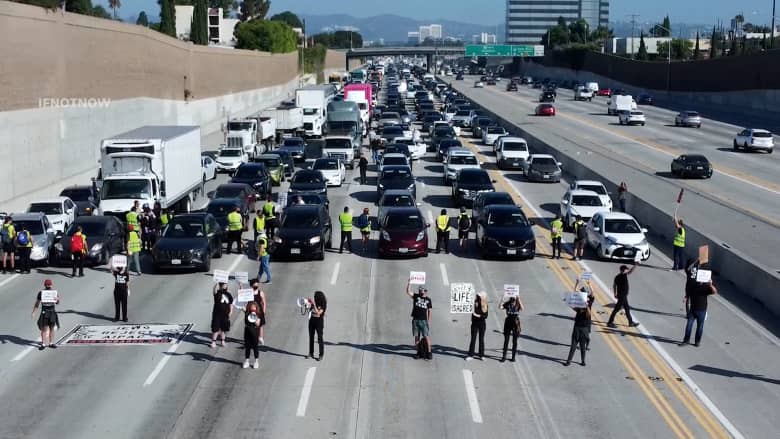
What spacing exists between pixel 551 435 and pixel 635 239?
1530cm

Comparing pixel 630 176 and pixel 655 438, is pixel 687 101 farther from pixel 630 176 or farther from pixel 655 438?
pixel 655 438

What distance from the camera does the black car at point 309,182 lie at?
39.9 m

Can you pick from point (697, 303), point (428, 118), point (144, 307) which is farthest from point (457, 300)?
point (428, 118)

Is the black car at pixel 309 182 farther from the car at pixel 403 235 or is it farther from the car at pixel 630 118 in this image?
the car at pixel 630 118

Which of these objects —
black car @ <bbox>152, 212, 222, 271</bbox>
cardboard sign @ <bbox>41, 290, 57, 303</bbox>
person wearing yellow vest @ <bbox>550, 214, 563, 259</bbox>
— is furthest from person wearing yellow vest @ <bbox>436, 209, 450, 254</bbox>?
cardboard sign @ <bbox>41, 290, 57, 303</bbox>

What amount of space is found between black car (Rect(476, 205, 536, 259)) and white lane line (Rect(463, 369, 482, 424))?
11.1 m

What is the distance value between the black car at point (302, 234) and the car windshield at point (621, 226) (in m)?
8.30

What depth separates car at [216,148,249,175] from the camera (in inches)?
2093

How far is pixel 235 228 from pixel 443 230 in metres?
6.15

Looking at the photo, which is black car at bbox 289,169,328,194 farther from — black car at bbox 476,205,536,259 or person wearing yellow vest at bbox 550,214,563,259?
person wearing yellow vest at bbox 550,214,563,259

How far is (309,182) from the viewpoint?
40.8 meters

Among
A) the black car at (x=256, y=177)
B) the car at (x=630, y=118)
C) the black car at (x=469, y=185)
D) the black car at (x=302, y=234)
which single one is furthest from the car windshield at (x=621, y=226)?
the car at (x=630, y=118)

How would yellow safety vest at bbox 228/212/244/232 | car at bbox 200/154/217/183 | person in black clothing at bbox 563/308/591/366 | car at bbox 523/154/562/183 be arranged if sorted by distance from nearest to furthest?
1. person in black clothing at bbox 563/308/591/366
2. yellow safety vest at bbox 228/212/244/232
3. car at bbox 523/154/562/183
4. car at bbox 200/154/217/183

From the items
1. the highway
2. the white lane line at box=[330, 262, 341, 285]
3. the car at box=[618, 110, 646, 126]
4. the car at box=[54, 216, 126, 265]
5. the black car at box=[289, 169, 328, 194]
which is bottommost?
the white lane line at box=[330, 262, 341, 285]
